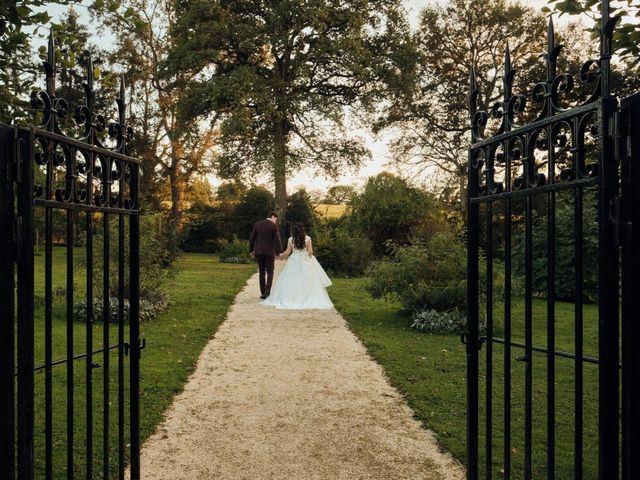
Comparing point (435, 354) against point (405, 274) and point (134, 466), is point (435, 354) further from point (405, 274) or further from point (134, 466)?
point (134, 466)

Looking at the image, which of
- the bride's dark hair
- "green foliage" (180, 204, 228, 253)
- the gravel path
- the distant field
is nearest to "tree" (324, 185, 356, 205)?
the distant field

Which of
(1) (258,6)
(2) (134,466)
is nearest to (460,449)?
(2) (134,466)

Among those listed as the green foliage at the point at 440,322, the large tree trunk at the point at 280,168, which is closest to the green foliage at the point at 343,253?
the large tree trunk at the point at 280,168

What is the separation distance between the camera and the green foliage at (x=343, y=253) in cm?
2236

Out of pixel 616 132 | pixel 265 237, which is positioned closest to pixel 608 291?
pixel 616 132

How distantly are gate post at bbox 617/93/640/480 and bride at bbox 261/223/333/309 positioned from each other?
11.1 meters

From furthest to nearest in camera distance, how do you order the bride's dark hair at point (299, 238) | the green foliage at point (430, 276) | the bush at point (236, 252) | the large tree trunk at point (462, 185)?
the bush at point (236, 252) < the large tree trunk at point (462, 185) < the bride's dark hair at point (299, 238) < the green foliage at point (430, 276)

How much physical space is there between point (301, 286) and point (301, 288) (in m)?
0.05

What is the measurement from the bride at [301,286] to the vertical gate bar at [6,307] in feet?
35.4

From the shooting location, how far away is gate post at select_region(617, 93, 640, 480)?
87.1 inches

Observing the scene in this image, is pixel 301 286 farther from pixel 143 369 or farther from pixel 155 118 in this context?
pixel 155 118

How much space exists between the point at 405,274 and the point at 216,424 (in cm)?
618

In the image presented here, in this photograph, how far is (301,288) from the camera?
44.1 ft

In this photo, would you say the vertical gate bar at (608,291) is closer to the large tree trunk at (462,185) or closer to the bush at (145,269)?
the bush at (145,269)
